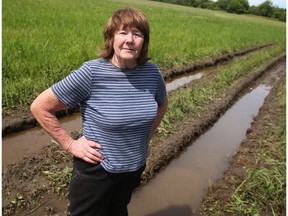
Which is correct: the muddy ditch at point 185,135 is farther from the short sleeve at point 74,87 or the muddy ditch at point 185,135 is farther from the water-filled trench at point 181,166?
the short sleeve at point 74,87

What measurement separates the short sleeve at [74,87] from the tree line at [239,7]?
7893 cm

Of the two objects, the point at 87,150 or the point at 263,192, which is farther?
the point at 263,192

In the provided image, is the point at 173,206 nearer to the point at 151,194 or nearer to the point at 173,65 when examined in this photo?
the point at 151,194

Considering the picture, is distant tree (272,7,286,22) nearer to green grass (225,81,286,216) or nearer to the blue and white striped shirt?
green grass (225,81,286,216)

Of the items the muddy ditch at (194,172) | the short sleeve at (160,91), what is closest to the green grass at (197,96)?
the muddy ditch at (194,172)

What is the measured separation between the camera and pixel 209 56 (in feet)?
39.0

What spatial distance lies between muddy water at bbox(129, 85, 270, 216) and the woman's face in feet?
6.51

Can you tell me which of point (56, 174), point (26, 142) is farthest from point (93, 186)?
point (26, 142)

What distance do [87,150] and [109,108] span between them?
0.28m

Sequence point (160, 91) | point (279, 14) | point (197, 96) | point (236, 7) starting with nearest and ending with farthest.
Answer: point (160, 91)
point (197, 96)
point (279, 14)
point (236, 7)

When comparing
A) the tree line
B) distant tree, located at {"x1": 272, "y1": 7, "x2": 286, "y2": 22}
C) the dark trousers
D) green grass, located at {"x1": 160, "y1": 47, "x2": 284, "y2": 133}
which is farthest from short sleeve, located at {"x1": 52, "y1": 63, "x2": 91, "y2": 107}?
the tree line

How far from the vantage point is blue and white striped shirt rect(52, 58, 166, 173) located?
1699 millimetres

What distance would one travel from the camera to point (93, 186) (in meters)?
1.90

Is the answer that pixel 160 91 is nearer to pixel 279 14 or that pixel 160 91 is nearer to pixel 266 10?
pixel 279 14
